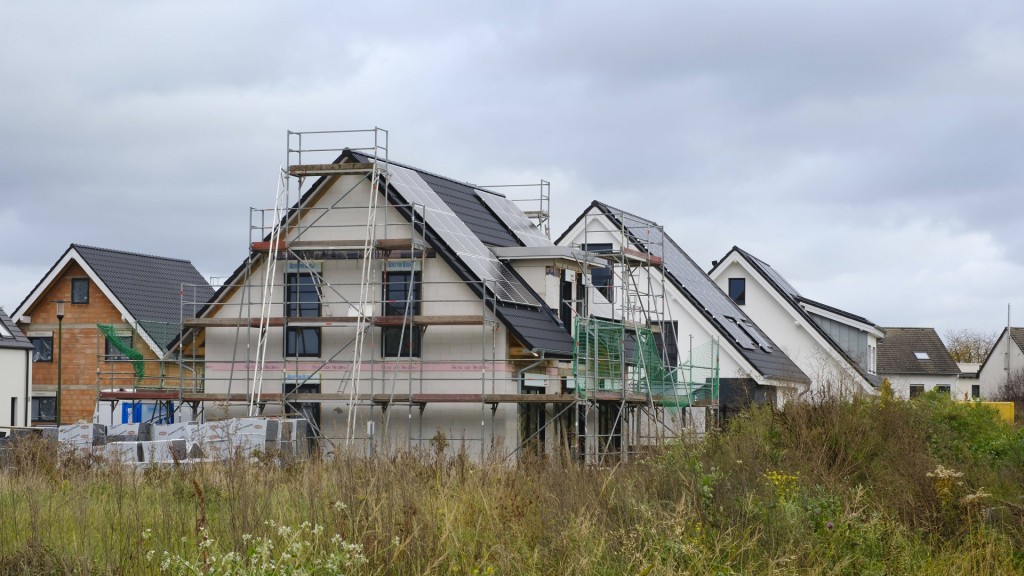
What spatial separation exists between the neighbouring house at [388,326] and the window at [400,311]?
30 mm

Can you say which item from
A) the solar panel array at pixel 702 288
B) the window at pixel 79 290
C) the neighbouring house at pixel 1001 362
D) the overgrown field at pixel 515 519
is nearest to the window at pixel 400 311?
the solar panel array at pixel 702 288

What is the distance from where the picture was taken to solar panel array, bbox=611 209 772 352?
38769 millimetres

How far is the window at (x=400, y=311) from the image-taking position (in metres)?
28.0

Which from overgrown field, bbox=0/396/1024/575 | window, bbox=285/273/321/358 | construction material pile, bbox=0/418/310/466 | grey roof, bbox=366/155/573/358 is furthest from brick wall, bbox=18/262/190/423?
overgrown field, bbox=0/396/1024/575

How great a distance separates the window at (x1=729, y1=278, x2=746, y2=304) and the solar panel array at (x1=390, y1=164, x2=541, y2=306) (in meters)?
18.8

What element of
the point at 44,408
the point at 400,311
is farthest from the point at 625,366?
the point at 44,408

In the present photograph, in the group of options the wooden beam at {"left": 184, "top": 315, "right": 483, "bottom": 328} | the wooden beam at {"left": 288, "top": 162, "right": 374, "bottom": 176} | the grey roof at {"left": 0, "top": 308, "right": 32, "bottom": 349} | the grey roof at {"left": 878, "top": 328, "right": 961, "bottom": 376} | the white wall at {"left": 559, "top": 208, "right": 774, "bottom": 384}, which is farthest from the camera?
the grey roof at {"left": 878, "top": 328, "right": 961, "bottom": 376}

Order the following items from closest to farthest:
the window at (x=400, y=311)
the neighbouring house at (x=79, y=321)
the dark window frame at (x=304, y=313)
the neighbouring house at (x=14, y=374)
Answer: the window at (x=400, y=311) → the dark window frame at (x=304, y=313) → the neighbouring house at (x=14, y=374) → the neighbouring house at (x=79, y=321)

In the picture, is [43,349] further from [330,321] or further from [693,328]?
[693,328]

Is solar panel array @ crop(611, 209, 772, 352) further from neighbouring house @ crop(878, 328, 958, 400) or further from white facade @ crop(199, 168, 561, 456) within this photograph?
neighbouring house @ crop(878, 328, 958, 400)

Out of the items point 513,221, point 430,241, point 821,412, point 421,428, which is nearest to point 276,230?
point 430,241

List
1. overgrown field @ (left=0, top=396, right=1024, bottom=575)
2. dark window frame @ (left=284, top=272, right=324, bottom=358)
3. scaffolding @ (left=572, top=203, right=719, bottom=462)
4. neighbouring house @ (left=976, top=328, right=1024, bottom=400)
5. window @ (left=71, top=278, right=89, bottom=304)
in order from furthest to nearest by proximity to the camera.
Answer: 1. neighbouring house @ (left=976, top=328, right=1024, bottom=400)
2. window @ (left=71, top=278, right=89, bottom=304)
3. dark window frame @ (left=284, top=272, right=324, bottom=358)
4. scaffolding @ (left=572, top=203, right=719, bottom=462)
5. overgrown field @ (left=0, top=396, right=1024, bottom=575)

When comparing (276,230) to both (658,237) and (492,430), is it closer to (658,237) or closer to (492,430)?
(492,430)

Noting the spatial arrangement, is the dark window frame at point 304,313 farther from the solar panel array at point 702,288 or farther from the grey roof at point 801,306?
the grey roof at point 801,306
